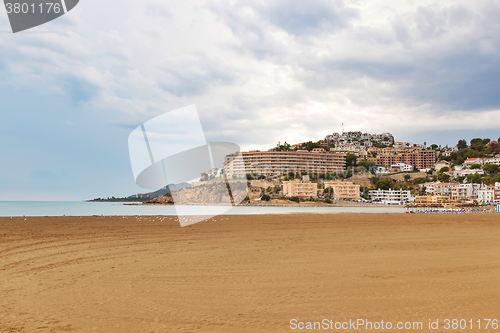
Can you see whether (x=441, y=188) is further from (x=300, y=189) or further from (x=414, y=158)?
(x=414, y=158)

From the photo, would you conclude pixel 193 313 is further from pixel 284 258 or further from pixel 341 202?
pixel 341 202

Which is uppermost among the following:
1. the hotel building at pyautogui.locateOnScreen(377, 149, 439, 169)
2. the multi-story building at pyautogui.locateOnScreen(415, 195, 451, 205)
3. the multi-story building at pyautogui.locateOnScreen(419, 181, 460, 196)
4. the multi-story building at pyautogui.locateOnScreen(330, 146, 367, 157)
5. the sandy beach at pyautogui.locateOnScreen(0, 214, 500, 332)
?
the multi-story building at pyautogui.locateOnScreen(330, 146, 367, 157)

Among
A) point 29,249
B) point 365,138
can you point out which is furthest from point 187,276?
point 365,138

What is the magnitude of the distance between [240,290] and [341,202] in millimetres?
88580

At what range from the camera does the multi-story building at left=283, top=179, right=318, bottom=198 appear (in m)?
97.0

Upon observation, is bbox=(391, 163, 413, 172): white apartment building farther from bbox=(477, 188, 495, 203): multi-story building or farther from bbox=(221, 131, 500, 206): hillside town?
bbox=(477, 188, 495, 203): multi-story building

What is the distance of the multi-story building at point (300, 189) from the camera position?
97000mm

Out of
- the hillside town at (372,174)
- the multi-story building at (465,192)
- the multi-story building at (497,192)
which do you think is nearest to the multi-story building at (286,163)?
the hillside town at (372,174)

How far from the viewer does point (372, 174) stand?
128 m

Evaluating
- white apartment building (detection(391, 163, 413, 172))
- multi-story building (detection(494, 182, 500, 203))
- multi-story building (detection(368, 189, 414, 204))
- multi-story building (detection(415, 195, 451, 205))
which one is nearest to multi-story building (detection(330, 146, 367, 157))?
white apartment building (detection(391, 163, 413, 172))

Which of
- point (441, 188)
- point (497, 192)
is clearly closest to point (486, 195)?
point (497, 192)

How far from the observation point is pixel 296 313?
389 centimetres

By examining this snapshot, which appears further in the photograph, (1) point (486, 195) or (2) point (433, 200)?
(2) point (433, 200)

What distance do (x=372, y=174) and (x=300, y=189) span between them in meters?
43.7
